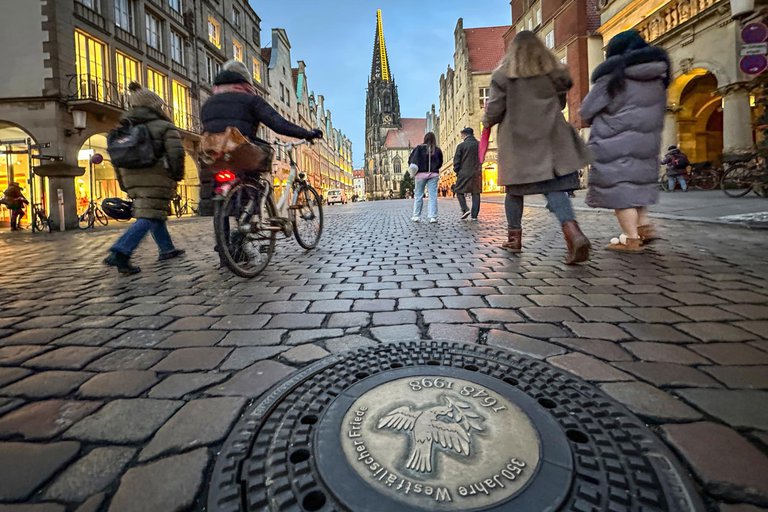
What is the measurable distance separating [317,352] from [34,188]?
60.6 ft

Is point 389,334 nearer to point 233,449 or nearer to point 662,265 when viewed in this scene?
point 233,449

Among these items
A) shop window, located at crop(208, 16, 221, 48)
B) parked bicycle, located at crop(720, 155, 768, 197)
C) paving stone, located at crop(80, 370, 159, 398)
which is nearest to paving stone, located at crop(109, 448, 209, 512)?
paving stone, located at crop(80, 370, 159, 398)

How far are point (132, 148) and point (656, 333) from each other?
4.89 m

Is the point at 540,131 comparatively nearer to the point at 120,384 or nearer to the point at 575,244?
the point at 575,244

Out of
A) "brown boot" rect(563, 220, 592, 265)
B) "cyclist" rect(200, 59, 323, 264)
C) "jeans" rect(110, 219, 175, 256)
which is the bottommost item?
"brown boot" rect(563, 220, 592, 265)

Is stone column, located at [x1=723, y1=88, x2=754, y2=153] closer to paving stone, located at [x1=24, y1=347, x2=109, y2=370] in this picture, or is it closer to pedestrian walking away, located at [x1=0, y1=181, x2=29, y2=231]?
paving stone, located at [x1=24, y1=347, x2=109, y2=370]

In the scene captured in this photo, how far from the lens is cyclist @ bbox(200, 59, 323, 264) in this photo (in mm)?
4191

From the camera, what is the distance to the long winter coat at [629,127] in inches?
167

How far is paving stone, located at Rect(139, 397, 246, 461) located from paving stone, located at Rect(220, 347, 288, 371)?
0.32 metres

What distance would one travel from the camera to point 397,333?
227 cm

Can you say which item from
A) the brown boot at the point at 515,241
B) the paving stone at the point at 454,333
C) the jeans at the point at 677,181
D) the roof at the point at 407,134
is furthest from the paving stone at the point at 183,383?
the roof at the point at 407,134

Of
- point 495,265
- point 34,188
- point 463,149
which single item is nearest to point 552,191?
point 495,265

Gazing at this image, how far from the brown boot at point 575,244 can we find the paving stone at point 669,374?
2253 mm

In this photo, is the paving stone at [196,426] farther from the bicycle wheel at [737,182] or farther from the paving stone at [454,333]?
the bicycle wheel at [737,182]
